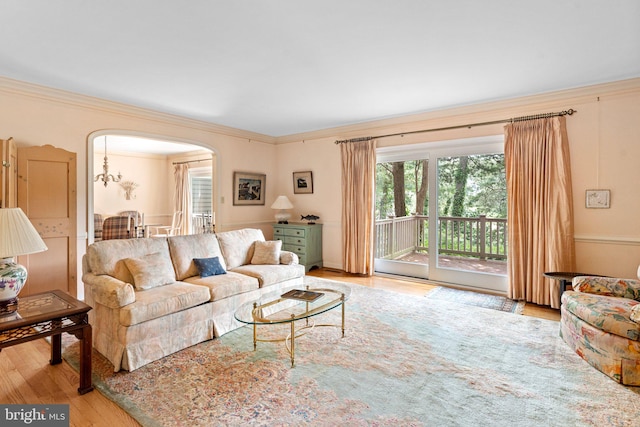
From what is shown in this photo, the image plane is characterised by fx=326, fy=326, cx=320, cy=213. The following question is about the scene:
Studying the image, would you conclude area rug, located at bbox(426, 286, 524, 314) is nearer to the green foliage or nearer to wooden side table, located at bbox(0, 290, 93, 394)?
the green foliage

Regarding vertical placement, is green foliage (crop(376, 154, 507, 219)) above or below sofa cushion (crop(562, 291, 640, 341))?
above

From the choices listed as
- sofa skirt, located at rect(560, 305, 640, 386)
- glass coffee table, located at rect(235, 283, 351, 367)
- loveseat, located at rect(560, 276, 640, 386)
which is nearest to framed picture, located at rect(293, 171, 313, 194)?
glass coffee table, located at rect(235, 283, 351, 367)

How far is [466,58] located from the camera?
2.99 m

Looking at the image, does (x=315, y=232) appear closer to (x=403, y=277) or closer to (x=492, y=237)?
(x=403, y=277)

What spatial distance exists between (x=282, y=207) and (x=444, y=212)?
283 cm

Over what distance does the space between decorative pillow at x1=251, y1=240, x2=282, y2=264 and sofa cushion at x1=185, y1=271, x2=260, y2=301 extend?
0.57 metres

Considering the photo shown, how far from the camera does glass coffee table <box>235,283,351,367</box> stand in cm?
254

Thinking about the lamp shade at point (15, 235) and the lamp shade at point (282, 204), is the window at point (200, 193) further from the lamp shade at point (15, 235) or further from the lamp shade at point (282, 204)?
the lamp shade at point (15, 235)

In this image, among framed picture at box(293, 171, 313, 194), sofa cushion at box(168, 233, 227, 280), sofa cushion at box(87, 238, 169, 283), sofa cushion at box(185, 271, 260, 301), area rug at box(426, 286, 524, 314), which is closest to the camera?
sofa cushion at box(87, 238, 169, 283)

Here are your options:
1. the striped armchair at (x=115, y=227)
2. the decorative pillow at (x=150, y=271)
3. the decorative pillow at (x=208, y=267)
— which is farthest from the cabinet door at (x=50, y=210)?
the striped armchair at (x=115, y=227)

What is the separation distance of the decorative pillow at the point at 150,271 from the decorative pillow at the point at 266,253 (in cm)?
112

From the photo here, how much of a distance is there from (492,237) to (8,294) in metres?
5.11

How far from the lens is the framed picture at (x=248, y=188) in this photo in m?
6.01

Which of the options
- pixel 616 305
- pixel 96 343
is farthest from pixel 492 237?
pixel 96 343
